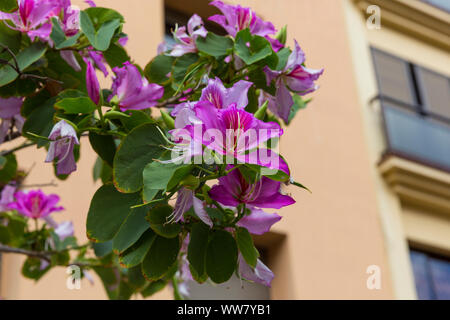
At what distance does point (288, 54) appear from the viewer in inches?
69.6

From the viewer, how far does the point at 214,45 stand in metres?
1.78

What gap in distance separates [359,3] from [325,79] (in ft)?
3.98

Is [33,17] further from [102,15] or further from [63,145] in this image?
[63,145]

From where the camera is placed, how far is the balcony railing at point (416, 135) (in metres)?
6.22

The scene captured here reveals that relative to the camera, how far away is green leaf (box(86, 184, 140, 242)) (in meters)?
1.39

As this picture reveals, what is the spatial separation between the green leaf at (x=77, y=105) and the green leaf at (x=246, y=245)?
43 cm

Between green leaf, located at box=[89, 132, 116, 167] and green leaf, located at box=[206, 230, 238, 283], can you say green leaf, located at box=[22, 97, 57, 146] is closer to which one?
green leaf, located at box=[89, 132, 116, 167]

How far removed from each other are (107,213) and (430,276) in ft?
16.0

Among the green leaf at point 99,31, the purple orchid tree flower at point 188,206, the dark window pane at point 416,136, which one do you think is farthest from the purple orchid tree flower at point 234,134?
the dark window pane at point 416,136

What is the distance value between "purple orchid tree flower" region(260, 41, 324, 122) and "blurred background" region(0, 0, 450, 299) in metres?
2.03

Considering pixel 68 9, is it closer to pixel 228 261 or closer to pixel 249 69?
pixel 249 69

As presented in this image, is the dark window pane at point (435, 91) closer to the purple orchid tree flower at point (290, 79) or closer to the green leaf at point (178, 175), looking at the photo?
the purple orchid tree flower at point (290, 79)

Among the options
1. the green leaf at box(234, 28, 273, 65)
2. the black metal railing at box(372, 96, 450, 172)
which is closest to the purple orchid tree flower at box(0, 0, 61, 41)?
the green leaf at box(234, 28, 273, 65)
